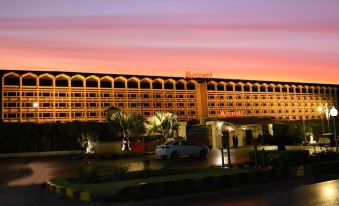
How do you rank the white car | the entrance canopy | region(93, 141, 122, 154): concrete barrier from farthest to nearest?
the entrance canopy
region(93, 141, 122, 154): concrete barrier
the white car

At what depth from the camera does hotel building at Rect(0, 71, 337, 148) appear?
162 feet

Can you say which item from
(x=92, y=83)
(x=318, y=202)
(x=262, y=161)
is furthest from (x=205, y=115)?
(x=318, y=202)

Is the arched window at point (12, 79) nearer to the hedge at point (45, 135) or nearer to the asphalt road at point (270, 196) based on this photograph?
the hedge at point (45, 135)

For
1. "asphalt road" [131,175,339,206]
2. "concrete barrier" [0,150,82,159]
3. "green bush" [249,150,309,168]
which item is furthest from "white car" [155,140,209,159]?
"asphalt road" [131,175,339,206]

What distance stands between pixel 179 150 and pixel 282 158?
1410cm

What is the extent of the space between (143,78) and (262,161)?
42.8 m

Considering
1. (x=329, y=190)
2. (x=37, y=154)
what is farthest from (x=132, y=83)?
(x=329, y=190)

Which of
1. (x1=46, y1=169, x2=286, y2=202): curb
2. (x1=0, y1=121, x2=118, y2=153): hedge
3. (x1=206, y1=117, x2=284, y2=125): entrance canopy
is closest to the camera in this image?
(x1=46, y1=169, x2=286, y2=202): curb

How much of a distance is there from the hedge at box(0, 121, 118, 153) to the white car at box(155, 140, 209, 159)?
49.9 feet

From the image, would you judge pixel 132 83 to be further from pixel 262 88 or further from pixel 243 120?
pixel 262 88

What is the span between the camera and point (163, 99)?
193 ft

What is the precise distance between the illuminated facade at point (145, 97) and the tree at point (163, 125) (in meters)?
5.32

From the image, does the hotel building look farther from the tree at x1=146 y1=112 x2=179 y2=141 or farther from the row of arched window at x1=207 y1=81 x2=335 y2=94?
the tree at x1=146 y1=112 x2=179 y2=141

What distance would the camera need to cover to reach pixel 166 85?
204ft
